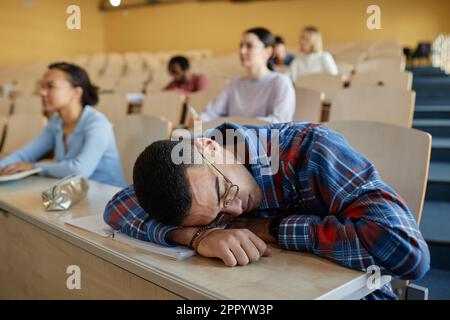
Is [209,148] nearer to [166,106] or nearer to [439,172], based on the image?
[439,172]

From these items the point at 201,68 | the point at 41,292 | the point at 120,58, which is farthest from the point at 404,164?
the point at 120,58

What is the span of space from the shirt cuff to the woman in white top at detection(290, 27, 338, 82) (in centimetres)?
331

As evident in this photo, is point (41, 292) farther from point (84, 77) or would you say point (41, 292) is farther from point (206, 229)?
point (84, 77)

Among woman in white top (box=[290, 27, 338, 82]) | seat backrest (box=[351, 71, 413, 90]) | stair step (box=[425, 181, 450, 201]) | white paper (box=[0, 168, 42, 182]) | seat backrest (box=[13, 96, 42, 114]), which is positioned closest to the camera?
white paper (box=[0, 168, 42, 182])

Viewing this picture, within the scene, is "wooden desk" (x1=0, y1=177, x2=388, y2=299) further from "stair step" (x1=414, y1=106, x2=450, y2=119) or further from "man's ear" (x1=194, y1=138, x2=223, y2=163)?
"stair step" (x1=414, y1=106, x2=450, y2=119)

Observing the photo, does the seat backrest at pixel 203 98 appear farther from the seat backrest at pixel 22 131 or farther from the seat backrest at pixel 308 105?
the seat backrest at pixel 22 131

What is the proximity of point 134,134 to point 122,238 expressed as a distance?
3.68 feet

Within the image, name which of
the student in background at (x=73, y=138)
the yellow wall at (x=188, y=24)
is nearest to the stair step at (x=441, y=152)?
the student in background at (x=73, y=138)

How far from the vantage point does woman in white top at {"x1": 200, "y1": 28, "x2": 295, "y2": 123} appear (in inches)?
106

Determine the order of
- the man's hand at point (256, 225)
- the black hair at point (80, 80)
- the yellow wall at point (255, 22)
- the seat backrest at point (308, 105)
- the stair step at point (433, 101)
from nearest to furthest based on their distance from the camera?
the man's hand at point (256, 225), the black hair at point (80, 80), the seat backrest at point (308, 105), the stair step at point (433, 101), the yellow wall at point (255, 22)

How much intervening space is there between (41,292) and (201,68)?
541 cm

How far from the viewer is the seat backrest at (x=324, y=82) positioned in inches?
132

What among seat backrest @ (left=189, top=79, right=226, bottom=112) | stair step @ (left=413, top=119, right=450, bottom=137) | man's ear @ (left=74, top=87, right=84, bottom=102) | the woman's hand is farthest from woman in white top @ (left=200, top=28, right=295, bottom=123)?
the woman's hand

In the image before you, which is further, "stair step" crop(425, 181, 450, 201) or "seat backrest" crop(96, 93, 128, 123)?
"seat backrest" crop(96, 93, 128, 123)
